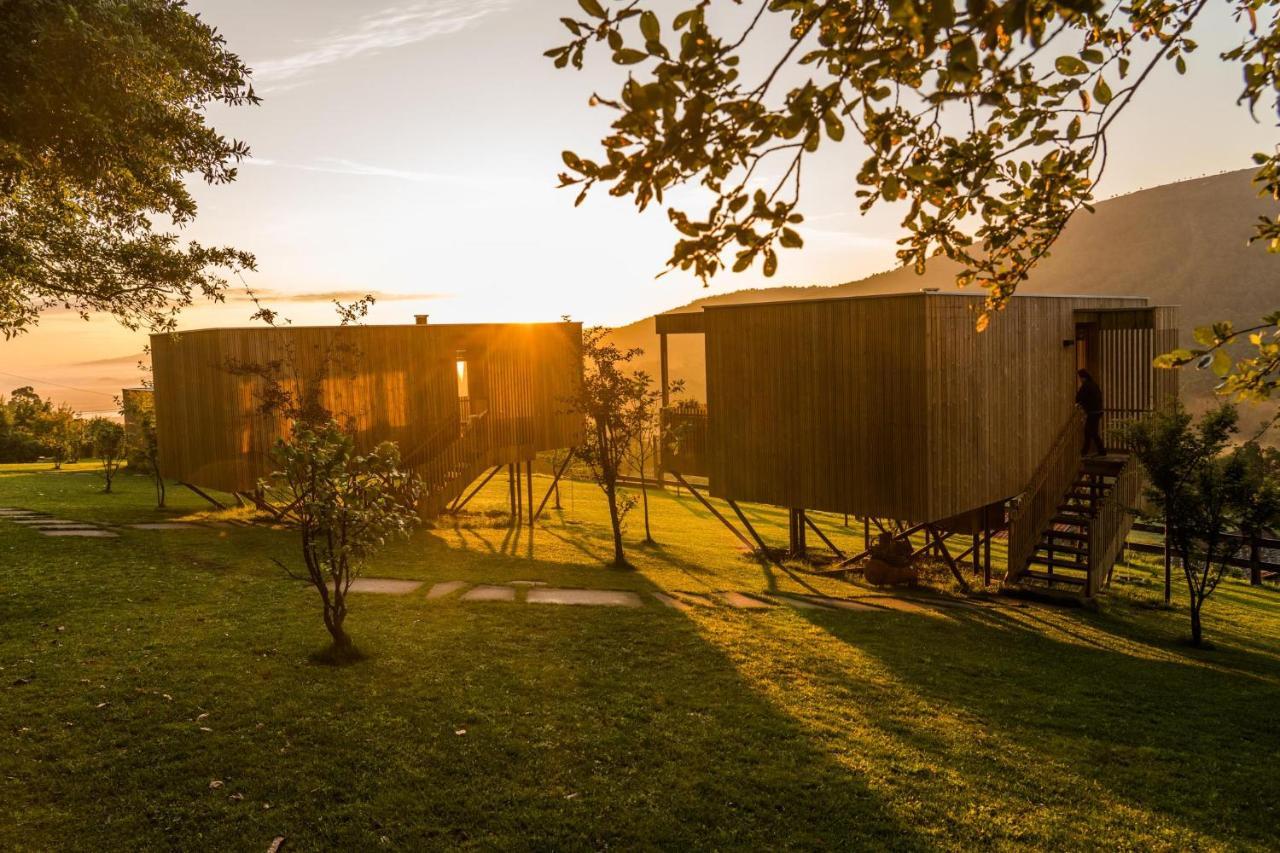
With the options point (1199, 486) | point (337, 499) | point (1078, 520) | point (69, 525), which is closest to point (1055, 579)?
point (1078, 520)

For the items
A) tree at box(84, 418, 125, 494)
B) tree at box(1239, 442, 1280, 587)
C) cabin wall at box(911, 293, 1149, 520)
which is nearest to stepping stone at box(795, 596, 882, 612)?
cabin wall at box(911, 293, 1149, 520)

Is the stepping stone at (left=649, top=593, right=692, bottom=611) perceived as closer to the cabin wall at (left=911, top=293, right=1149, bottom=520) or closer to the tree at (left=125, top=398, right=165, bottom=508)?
the cabin wall at (left=911, top=293, right=1149, bottom=520)

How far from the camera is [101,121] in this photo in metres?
8.98

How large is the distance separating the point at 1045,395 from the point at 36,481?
33824mm

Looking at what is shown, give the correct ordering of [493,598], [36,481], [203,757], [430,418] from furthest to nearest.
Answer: [36,481], [430,418], [493,598], [203,757]

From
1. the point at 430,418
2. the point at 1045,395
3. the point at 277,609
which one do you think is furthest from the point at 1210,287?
the point at 277,609

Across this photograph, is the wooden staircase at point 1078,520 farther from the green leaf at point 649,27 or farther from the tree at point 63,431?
the tree at point 63,431

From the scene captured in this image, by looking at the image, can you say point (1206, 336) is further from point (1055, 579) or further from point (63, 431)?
point (63, 431)

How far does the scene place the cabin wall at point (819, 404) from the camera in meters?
14.0

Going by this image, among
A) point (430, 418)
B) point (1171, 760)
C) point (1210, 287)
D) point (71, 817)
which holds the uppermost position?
point (1210, 287)

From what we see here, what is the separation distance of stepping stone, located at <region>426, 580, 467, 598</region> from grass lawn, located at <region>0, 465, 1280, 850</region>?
0.79 feet

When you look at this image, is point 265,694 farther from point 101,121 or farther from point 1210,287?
point 1210,287

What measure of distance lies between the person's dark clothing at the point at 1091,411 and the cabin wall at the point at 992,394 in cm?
49

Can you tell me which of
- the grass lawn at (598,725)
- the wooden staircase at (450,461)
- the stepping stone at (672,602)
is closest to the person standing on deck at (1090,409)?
the grass lawn at (598,725)
